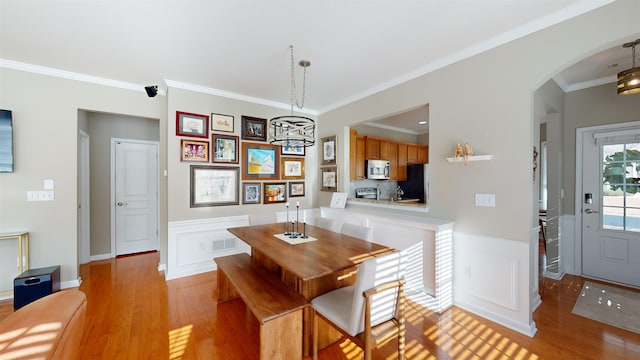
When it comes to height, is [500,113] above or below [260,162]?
above

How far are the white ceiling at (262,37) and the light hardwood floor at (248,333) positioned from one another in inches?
107

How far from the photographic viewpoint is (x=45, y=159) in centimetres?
306

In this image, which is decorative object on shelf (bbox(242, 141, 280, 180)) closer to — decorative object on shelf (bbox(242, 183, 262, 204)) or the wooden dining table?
decorative object on shelf (bbox(242, 183, 262, 204))

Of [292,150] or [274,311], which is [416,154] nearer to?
[292,150]

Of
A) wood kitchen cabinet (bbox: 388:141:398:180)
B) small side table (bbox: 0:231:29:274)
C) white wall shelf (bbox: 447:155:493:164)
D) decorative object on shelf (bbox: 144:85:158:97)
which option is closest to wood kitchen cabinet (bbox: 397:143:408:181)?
wood kitchen cabinet (bbox: 388:141:398:180)

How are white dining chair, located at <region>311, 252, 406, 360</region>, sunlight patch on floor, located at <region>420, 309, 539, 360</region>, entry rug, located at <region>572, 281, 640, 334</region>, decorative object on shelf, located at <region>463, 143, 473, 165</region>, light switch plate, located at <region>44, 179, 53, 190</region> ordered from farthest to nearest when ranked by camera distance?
light switch plate, located at <region>44, 179, 53, 190</region>
decorative object on shelf, located at <region>463, 143, 473, 165</region>
entry rug, located at <region>572, 281, 640, 334</region>
sunlight patch on floor, located at <region>420, 309, 539, 360</region>
white dining chair, located at <region>311, 252, 406, 360</region>

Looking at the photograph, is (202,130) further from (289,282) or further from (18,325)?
(18,325)

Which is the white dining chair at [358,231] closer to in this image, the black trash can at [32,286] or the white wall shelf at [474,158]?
the white wall shelf at [474,158]

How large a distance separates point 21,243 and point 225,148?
2.53 m

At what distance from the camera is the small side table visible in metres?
2.77

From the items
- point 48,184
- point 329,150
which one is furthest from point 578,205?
point 48,184

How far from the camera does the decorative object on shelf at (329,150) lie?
4421 millimetres

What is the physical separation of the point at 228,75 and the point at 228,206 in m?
1.94

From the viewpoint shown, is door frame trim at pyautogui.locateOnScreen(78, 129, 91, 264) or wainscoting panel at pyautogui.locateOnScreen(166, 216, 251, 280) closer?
wainscoting panel at pyautogui.locateOnScreen(166, 216, 251, 280)
